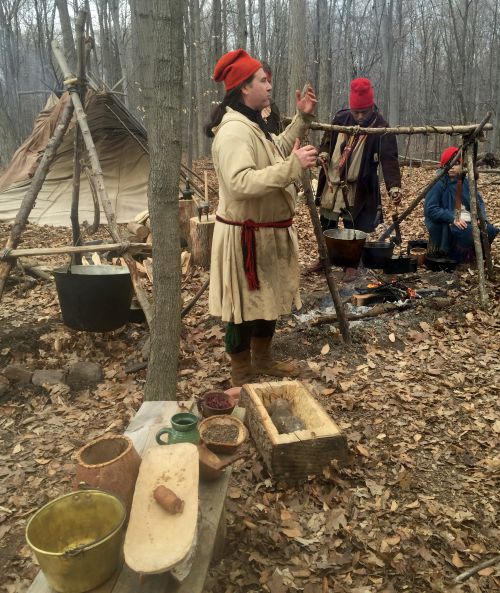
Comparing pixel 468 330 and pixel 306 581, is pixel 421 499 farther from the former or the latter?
pixel 468 330

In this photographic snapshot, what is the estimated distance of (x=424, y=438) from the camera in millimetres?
3395

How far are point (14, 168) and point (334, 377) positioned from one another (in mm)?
9848

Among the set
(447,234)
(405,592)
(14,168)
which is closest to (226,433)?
(405,592)

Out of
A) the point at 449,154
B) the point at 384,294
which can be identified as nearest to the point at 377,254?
the point at 384,294

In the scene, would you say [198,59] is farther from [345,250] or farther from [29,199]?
[345,250]

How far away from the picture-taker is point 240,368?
392cm

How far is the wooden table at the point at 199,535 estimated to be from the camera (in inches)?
68.1

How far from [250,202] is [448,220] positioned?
3.97 m

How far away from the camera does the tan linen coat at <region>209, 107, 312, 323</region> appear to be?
3.07 meters

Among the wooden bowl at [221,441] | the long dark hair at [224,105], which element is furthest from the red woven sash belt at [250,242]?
the wooden bowl at [221,441]

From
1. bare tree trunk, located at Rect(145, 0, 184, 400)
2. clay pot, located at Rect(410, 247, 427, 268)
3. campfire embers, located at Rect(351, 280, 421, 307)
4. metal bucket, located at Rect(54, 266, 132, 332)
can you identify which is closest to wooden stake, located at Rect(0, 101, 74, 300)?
metal bucket, located at Rect(54, 266, 132, 332)

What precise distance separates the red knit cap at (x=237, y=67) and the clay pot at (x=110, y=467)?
2.39 m

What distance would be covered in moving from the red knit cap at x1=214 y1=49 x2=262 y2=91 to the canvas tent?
268 inches

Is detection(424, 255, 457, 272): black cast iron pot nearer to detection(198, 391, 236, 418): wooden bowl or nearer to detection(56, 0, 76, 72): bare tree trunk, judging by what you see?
detection(198, 391, 236, 418): wooden bowl
